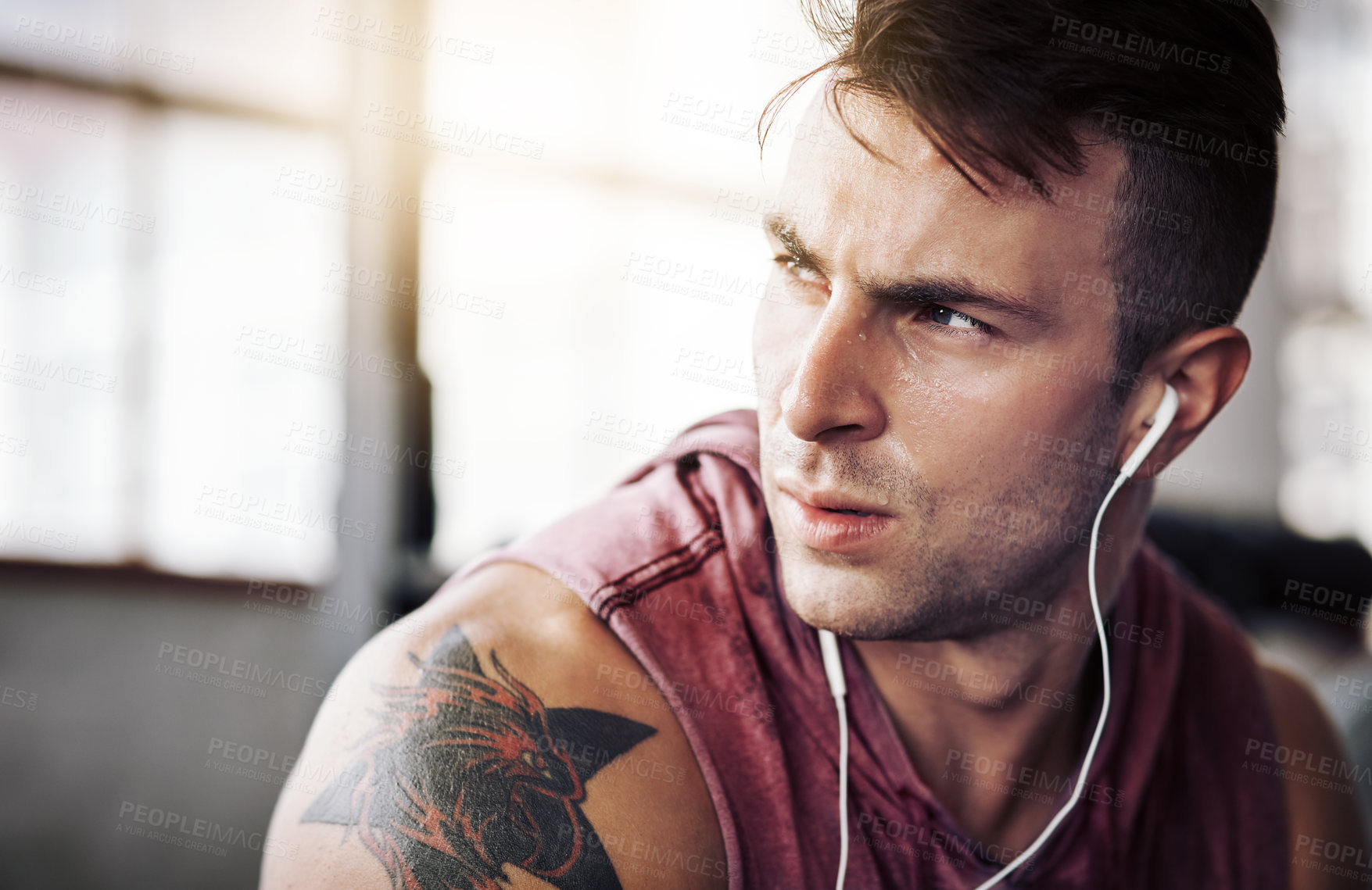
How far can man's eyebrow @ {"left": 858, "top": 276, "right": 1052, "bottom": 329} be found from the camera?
711mm

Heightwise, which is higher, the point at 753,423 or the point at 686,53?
the point at 686,53

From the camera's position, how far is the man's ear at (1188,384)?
844 millimetres

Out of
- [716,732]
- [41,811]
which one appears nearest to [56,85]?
[41,811]

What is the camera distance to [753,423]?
0.94 metres

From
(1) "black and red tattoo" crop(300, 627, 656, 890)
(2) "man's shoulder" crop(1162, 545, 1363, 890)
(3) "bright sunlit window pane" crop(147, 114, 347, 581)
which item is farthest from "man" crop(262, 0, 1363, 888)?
(3) "bright sunlit window pane" crop(147, 114, 347, 581)

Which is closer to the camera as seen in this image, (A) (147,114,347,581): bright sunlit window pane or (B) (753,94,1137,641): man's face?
(B) (753,94,1137,641): man's face

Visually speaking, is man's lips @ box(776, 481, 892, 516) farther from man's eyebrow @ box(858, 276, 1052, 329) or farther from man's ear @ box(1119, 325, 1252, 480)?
man's ear @ box(1119, 325, 1252, 480)

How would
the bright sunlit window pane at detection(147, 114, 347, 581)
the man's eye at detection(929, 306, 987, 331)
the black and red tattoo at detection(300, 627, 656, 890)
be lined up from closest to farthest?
the black and red tattoo at detection(300, 627, 656, 890) < the man's eye at detection(929, 306, 987, 331) < the bright sunlit window pane at detection(147, 114, 347, 581)

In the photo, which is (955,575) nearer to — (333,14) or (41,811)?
(41,811)

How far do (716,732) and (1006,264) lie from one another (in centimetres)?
48

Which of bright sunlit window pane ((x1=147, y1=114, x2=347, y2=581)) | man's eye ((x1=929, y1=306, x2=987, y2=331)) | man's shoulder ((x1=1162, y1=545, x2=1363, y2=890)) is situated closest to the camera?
man's eye ((x1=929, y1=306, x2=987, y2=331))

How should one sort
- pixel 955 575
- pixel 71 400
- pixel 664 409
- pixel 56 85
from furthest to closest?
1. pixel 71 400
2. pixel 56 85
3. pixel 664 409
4. pixel 955 575

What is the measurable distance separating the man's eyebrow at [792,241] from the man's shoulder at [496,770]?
0.37m

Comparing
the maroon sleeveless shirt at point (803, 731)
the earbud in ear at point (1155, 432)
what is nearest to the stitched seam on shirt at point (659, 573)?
the maroon sleeveless shirt at point (803, 731)
